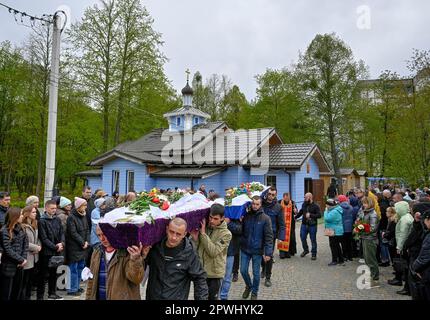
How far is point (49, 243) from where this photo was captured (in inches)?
237

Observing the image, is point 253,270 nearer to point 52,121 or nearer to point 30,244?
point 30,244

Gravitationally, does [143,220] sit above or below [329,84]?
below

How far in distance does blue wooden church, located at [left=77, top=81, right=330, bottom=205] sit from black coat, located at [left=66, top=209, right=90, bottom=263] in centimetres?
1176

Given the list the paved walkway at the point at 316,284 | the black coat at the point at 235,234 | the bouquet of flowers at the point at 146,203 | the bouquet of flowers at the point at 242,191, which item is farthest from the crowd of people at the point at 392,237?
the bouquet of flowers at the point at 146,203

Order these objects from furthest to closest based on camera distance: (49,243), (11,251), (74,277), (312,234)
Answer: (312,234), (74,277), (49,243), (11,251)

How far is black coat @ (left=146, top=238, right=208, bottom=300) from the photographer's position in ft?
11.2

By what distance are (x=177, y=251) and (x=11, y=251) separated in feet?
10.2

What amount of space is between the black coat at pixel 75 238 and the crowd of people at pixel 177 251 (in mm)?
19

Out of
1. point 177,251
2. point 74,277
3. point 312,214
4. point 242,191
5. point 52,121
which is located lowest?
point 74,277

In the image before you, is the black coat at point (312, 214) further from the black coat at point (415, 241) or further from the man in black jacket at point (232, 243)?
the man in black jacket at point (232, 243)

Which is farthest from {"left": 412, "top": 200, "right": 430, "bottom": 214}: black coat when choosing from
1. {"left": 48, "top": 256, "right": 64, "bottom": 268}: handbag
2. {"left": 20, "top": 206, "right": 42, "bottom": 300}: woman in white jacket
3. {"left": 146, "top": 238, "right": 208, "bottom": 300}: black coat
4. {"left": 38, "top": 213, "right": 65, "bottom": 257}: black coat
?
{"left": 20, "top": 206, "right": 42, "bottom": 300}: woman in white jacket

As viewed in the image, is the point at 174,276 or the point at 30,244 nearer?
the point at 174,276

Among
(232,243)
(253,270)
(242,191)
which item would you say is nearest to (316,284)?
(253,270)
